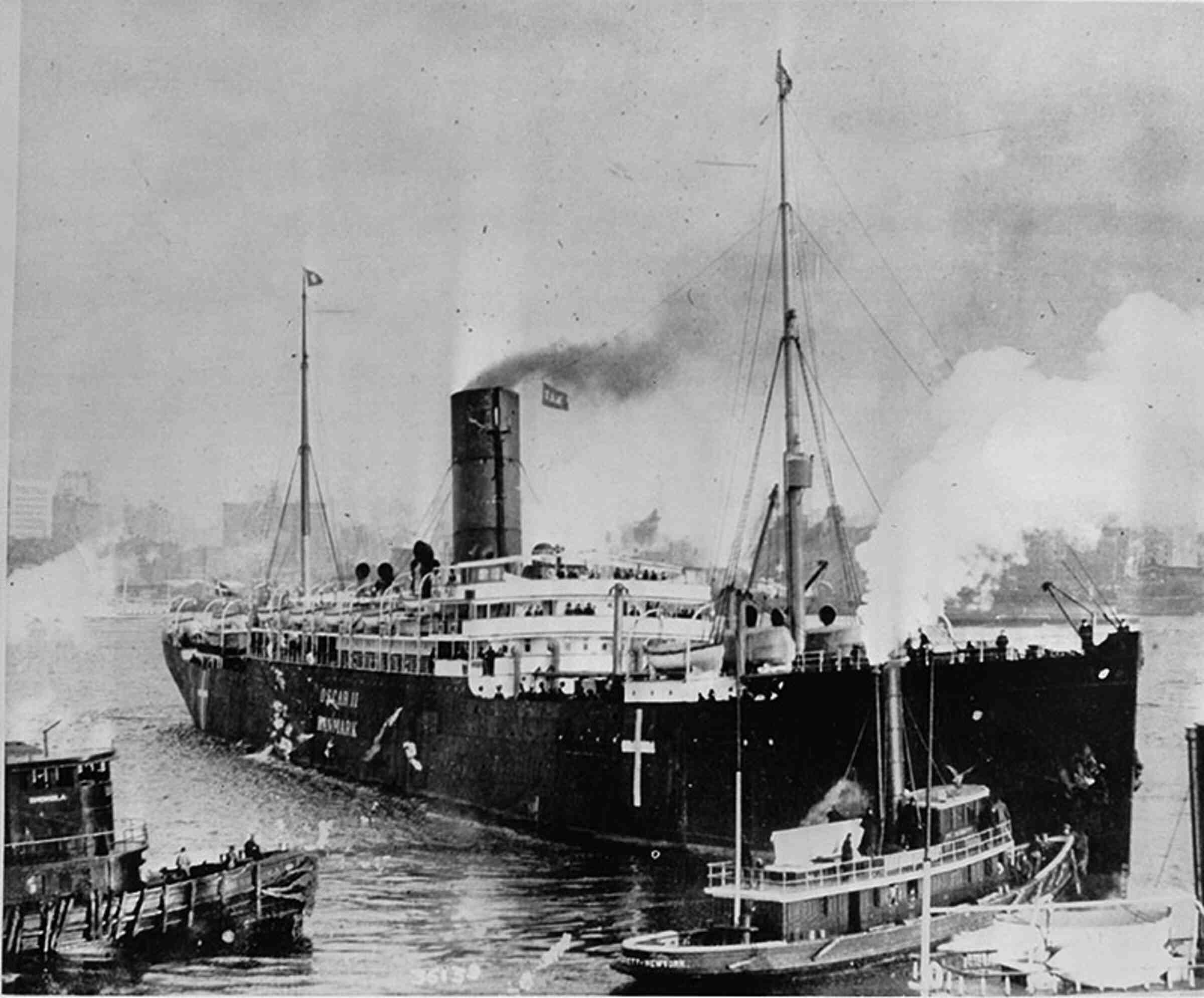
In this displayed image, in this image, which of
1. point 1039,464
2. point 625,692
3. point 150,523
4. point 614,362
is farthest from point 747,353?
point 150,523

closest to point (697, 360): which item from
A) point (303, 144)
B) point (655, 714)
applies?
point (655, 714)

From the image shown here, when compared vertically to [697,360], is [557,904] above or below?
below

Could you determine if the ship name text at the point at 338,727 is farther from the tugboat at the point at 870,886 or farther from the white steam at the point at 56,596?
the tugboat at the point at 870,886

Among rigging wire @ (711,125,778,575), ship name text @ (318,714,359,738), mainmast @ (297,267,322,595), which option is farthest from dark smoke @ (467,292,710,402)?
ship name text @ (318,714,359,738)

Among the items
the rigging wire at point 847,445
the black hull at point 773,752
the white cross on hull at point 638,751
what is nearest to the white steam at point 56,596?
the black hull at point 773,752

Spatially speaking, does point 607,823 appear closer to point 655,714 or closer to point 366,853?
point 655,714

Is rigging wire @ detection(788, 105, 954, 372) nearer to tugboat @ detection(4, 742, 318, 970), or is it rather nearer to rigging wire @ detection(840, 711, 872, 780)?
rigging wire @ detection(840, 711, 872, 780)
